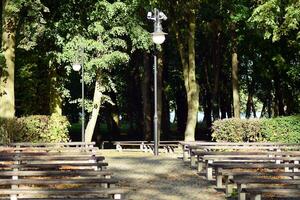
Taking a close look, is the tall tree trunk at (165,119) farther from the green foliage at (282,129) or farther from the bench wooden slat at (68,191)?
the bench wooden slat at (68,191)

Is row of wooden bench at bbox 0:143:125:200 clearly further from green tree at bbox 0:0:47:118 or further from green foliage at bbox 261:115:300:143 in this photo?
green tree at bbox 0:0:47:118

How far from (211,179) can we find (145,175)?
2.07 meters

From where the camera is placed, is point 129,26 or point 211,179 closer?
point 211,179

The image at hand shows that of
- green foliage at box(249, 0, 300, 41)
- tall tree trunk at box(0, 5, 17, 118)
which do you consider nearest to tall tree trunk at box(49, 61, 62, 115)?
tall tree trunk at box(0, 5, 17, 118)

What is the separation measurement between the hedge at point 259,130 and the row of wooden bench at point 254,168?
3.87 meters

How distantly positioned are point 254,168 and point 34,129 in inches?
583

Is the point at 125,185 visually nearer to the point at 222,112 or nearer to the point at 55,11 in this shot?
the point at 55,11

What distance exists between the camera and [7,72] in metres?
28.6

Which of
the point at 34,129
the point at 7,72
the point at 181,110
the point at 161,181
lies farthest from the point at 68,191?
the point at 181,110

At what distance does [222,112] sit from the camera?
54531mm

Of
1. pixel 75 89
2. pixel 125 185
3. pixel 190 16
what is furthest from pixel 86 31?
pixel 125 185

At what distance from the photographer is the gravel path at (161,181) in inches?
503

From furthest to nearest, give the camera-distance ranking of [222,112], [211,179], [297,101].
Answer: [222,112], [297,101], [211,179]

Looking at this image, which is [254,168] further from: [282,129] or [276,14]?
[276,14]
